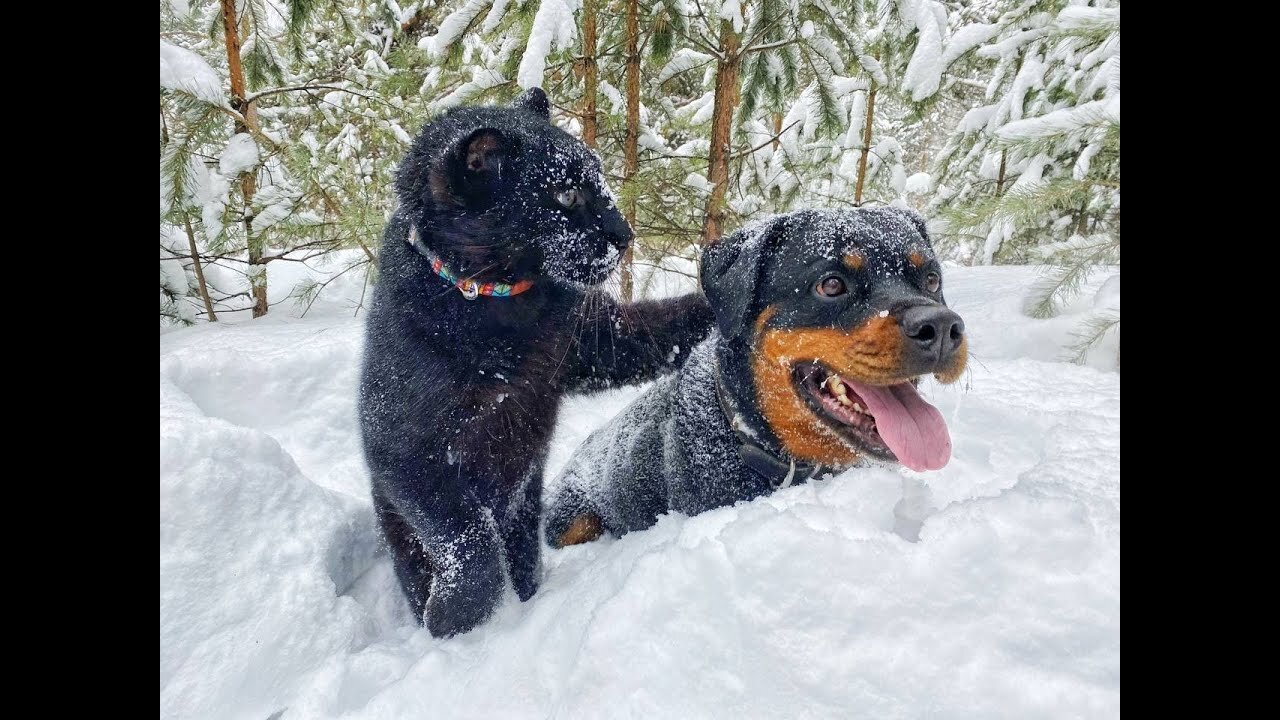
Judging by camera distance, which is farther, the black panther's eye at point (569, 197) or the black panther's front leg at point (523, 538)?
the black panther's front leg at point (523, 538)

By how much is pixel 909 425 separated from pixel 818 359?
361mm

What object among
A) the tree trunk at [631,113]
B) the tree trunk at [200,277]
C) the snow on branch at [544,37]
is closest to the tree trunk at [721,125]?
the tree trunk at [631,113]

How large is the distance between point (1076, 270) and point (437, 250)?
3.35 meters

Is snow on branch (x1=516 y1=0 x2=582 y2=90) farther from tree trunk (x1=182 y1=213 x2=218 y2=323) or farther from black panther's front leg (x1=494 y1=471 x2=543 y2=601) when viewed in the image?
tree trunk (x1=182 y1=213 x2=218 y2=323)

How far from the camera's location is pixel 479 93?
13.9ft

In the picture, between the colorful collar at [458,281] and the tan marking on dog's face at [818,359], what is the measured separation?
3.16 ft

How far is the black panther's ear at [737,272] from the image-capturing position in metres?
2.19

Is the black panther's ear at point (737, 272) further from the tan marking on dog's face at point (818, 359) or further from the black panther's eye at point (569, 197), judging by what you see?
the black panther's eye at point (569, 197)

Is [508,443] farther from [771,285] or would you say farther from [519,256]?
[771,285]

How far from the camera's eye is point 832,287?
209cm

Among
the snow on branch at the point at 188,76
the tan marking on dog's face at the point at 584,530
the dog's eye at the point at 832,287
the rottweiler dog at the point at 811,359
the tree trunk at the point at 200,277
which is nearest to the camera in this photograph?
the rottweiler dog at the point at 811,359

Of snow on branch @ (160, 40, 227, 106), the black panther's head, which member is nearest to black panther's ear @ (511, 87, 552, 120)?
the black panther's head

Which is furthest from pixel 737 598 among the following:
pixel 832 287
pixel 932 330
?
pixel 832 287

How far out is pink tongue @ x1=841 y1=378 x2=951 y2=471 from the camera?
1917 mm
